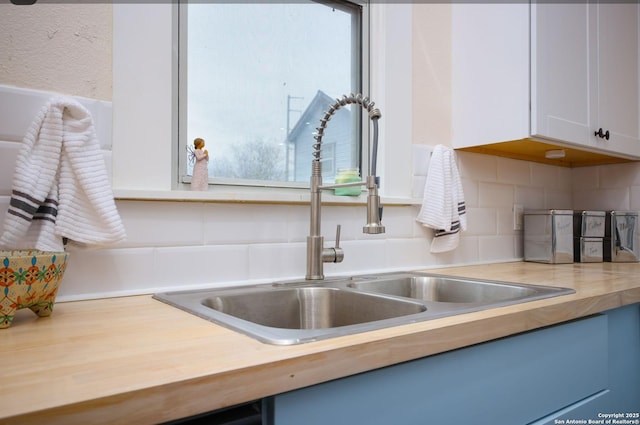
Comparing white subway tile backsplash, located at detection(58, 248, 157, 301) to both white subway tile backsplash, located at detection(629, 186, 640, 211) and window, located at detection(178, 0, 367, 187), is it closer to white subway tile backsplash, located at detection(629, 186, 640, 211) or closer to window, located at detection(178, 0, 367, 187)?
window, located at detection(178, 0, 367, 187)

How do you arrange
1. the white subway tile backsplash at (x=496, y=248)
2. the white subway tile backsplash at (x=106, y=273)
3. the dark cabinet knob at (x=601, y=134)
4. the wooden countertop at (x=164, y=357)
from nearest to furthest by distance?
the wooden countertop at (x=164, y=357)
the white subway tile backsplash at (x=106, y=273)
the dark cabinet knob at (x=601, y=134)
the white subway tile backsplash at (x=496, y=248)

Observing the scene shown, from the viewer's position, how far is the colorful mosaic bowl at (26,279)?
0.69 meters

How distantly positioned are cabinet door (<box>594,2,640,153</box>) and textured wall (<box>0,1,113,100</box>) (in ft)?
5.37

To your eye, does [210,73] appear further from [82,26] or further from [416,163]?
[416,163]

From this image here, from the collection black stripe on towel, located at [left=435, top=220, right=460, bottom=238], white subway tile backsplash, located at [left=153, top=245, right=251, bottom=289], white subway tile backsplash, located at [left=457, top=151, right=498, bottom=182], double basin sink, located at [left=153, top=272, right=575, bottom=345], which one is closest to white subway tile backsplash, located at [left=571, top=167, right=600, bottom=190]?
white subway tile backsplash, located at [left=457, top=151, right=498, bottom=182]

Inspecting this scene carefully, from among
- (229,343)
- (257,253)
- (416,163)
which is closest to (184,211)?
(257,253)

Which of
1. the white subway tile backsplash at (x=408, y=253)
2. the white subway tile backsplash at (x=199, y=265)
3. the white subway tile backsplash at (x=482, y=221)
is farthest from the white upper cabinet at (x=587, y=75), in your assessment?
the white subway tile backsplash at (x=199, y=265)

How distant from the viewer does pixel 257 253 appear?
1.22 meters

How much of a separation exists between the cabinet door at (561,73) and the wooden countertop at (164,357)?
0.78m

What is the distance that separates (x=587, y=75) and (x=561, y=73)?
187 mm

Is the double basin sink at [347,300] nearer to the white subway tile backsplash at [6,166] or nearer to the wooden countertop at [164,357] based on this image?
the wooden countertop at [164,357]

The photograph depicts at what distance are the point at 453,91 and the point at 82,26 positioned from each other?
48.8 inches

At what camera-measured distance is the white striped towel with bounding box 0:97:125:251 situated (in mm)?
850

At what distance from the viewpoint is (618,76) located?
1801 millimetres
